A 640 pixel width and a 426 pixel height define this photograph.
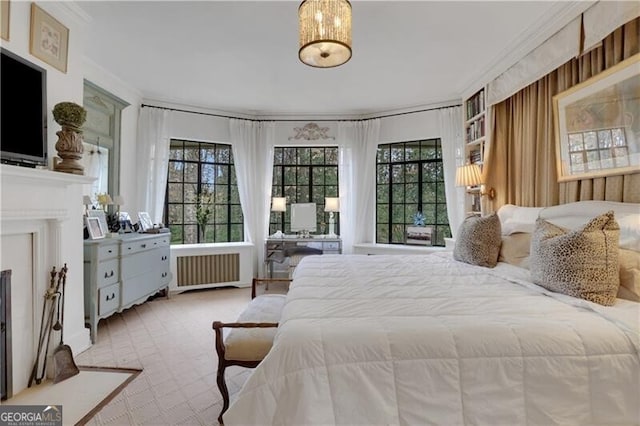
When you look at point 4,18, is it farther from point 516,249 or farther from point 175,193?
point 516,249

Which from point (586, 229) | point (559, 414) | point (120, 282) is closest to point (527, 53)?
point (586, 229)

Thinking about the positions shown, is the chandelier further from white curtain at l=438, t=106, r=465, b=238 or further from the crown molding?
white curtain at l=438, t=106, r=465, b=238

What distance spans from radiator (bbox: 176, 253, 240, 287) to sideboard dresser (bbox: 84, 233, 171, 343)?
46cm

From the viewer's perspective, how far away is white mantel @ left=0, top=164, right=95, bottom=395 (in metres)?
1.93

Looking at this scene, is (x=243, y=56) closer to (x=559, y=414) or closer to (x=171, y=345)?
(x=171, y=345)

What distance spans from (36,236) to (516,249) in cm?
335

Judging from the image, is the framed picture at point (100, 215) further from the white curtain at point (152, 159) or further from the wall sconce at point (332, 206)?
the wall sconce at point (332, 206)

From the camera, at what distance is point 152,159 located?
14.4 ft

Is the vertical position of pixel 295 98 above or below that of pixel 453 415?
above

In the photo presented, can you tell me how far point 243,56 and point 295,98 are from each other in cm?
127

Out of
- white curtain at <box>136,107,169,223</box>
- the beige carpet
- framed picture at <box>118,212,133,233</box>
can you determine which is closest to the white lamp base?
white curtain at <box>136,107,169,223</box>

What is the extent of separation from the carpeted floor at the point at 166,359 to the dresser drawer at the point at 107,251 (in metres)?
0.73

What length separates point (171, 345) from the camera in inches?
111

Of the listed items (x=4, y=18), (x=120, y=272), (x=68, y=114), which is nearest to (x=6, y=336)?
(x=120, y=272)
